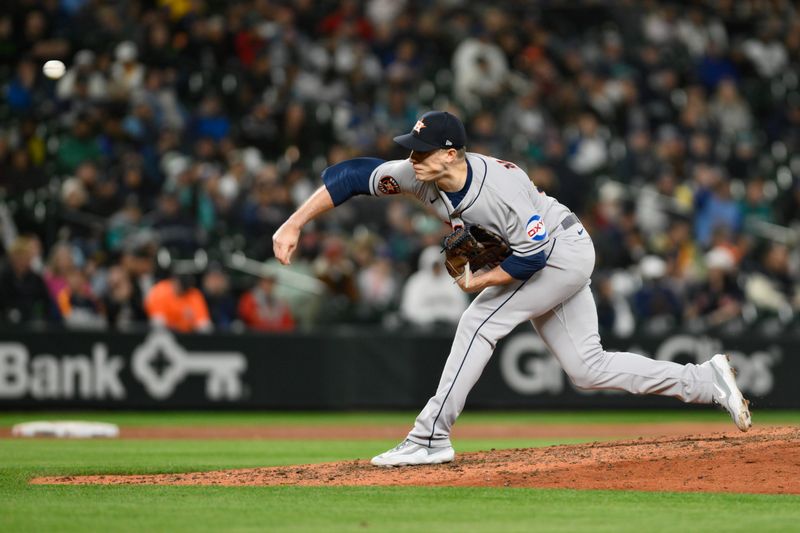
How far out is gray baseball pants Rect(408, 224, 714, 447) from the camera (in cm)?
739

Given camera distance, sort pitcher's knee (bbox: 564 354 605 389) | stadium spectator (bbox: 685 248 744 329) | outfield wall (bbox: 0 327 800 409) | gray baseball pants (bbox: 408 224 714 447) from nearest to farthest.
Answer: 1. gray baseball pants (bbox: 408 224 714 447)
2. pitcher's knee (bbox: 564 354 605 389)
3. outfield wall (bbox: 0 327 800 409)
4. stadium spectator (bbox: 685 248 744 329)

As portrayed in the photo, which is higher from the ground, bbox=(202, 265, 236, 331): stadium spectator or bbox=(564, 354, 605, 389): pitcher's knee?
bbox=(202, 265, 236, 331): stadium spectator

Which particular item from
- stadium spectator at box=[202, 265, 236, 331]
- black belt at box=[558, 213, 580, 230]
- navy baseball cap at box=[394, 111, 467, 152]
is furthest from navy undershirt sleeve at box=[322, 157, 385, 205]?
stadium spectator at box=[202, 265, 236, 331]

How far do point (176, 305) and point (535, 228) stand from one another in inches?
322

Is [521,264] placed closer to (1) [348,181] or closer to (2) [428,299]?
(1) [348,181]

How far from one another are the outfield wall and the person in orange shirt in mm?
199

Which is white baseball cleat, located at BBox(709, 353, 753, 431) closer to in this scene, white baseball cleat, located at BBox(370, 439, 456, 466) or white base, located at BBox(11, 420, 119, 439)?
white baseball cleat, located at BBox(370, 439, 456, 466)


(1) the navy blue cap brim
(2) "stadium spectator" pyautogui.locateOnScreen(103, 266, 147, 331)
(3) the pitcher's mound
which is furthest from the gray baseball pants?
(2) "stadium spectator" pyautogui.locateOnScreen(103, 266, 147, 331)

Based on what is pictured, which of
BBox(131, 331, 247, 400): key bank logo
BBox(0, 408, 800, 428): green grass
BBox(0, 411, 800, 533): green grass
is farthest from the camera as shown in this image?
BBox(131, 331, 247, 400): key bank logo

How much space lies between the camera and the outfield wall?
14273 millimetres

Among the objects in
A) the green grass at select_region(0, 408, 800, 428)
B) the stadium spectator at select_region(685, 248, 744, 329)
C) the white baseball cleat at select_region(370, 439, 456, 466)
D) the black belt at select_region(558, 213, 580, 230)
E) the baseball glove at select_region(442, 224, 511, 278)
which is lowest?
the white baseball cleat at select_region(370, 439, 456, 466)

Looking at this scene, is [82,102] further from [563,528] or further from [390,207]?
[563,528]

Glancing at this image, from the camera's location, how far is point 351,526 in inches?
221

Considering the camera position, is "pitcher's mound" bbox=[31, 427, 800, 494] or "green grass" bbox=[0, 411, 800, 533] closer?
"green grass" bbox=[0, 411, 800, 533]
